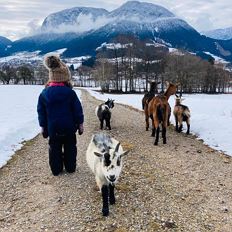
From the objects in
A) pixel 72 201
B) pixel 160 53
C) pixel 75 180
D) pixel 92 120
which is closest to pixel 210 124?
pixel 92 120

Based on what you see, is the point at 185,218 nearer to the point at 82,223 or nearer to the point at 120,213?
the point at 120,213

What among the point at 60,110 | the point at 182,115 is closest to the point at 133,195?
the point at 60,110

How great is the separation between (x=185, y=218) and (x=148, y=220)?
0.65 meters

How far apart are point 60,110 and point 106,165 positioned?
266 centimetres

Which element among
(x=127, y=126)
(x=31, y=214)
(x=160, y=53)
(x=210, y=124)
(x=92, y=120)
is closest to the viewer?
(x=31, y=214)

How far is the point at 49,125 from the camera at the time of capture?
8242mm

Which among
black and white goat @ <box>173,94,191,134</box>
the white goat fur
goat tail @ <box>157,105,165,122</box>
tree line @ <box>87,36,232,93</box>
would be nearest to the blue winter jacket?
the white goat fur

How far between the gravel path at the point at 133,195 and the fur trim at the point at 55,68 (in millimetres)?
2279

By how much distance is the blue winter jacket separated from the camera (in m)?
8.05

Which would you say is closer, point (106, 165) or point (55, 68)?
point (106, 165)

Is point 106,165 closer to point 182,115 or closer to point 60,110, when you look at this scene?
point 60,110

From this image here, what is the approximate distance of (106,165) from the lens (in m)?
5.89

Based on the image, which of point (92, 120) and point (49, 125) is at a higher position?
point (49, 125)

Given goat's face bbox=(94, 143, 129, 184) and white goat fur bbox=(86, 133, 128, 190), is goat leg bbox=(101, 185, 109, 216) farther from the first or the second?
goat's face bbox=(94, 143, 129, 184)
